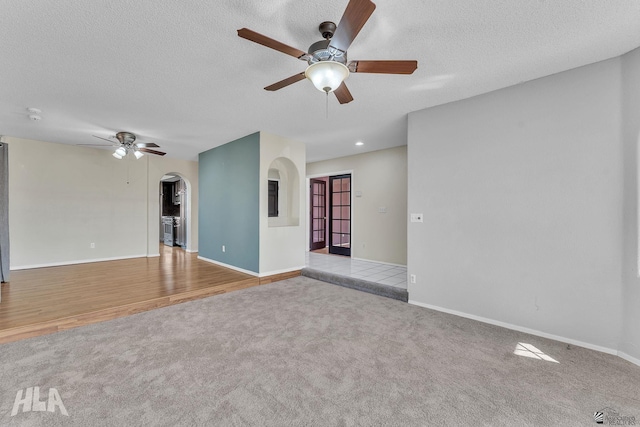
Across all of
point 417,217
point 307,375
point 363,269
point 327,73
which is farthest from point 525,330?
point 327,73

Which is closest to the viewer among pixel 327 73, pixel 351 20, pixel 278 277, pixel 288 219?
pixel 351 20

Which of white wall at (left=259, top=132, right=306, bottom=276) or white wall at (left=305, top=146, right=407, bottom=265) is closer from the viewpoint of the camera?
white wall at (left=259, top=132, right=306, bottom=276)

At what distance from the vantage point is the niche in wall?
5355 millimetres

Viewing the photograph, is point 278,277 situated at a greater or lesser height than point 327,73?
lesser

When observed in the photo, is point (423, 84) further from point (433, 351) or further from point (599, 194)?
point (433, 351)

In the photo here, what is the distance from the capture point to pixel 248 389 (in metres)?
1.91

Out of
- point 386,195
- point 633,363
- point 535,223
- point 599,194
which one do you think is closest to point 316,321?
point 535,223

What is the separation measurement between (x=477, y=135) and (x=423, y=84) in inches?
35.6

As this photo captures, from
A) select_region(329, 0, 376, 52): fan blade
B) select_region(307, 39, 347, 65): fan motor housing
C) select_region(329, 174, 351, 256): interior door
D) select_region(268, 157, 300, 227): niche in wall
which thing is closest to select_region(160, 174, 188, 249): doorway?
select_region(268, 157, 300, 227): niche in wall

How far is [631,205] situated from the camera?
7.51 feet

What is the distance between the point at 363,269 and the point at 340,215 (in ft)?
7.28

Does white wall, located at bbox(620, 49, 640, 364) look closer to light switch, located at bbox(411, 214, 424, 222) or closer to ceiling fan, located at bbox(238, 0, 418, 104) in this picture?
light switch, located at bbox(411, 214, 424, 222)

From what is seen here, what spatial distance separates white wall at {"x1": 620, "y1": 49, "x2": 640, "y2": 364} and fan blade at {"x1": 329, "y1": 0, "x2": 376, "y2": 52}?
2523 mm

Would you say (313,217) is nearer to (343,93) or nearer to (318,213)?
(318,213)
